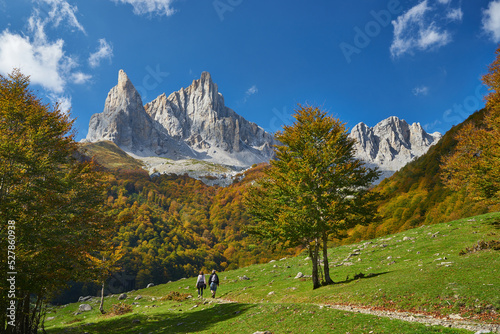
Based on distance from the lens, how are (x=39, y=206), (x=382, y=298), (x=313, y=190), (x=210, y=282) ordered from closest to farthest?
1. (x=382, y=298)
2. (x=39, y=206)
3. (x=313, y=190)
4. (x=210, y=282)

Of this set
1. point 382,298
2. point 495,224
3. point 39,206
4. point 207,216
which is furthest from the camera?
point 207,216

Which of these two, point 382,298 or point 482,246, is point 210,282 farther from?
point 482,246

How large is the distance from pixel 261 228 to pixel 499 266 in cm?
1518

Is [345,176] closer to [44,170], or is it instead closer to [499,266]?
[499,266]

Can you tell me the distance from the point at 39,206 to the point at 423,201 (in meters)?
59.8

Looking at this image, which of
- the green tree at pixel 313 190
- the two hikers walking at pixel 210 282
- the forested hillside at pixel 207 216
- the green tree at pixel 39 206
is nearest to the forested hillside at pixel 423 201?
the forested hillside at pixel 207 216

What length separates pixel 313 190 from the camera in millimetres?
21594

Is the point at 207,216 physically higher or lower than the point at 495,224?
higher

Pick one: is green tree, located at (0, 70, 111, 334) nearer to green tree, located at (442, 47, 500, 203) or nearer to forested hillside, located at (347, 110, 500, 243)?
green tree, located at (442, 47, 500, 203)

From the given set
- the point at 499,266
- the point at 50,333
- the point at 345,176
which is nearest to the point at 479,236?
the point at 499,266

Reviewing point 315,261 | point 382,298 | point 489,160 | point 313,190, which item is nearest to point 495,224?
point 489,160

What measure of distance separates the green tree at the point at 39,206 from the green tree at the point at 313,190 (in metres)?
13.3

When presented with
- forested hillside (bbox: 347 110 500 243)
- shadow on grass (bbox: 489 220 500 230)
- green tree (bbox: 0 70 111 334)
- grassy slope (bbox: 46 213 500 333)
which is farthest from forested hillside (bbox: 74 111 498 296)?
shadow on grass (bbox: 489 220 500 230)

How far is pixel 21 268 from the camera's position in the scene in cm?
1445
